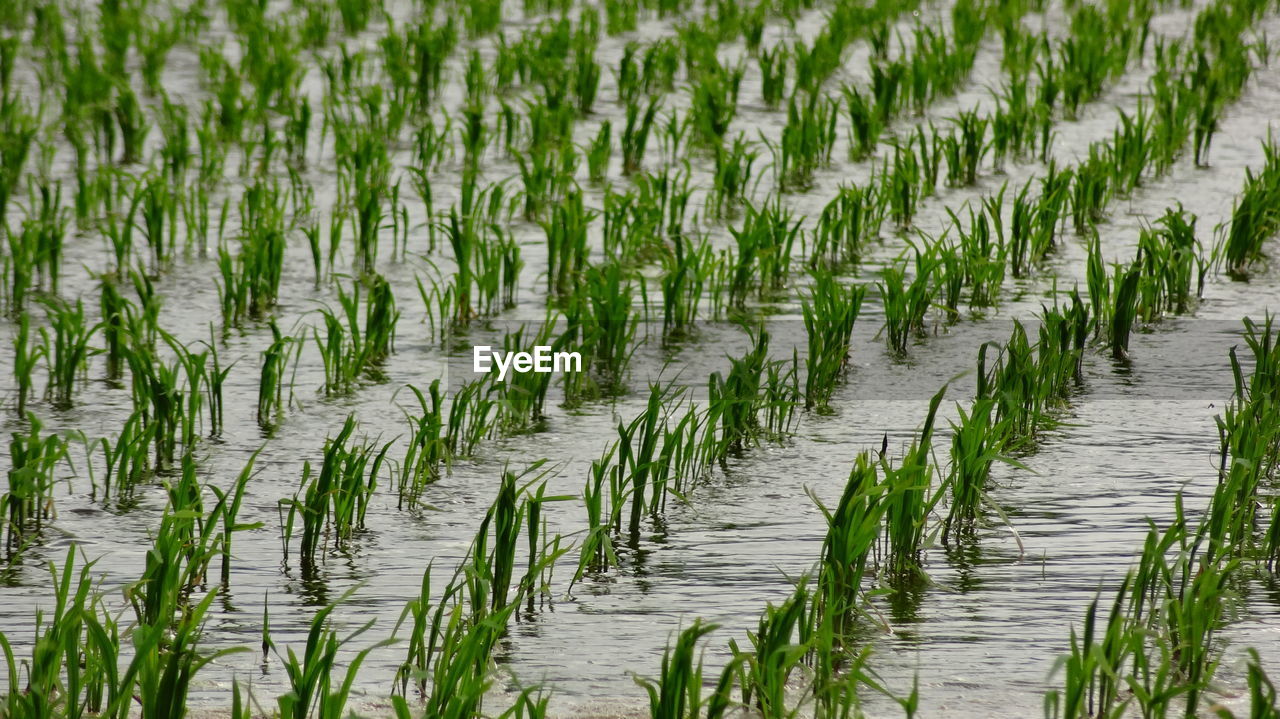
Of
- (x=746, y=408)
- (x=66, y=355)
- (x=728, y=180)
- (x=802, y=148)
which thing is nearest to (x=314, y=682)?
(x=746, y=408)

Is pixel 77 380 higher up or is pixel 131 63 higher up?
pixel 131 63

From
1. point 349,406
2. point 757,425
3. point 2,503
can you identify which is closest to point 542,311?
point 349,406

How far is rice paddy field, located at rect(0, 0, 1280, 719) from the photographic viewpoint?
202 cm

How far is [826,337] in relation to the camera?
3277 mm

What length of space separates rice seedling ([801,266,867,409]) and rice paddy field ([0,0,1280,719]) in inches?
0.5

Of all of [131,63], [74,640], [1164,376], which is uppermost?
[131,63]

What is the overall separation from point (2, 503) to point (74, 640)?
72cm

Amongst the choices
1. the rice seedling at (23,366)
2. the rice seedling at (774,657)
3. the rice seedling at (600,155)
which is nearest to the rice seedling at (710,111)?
the rice seedling at (600,155)

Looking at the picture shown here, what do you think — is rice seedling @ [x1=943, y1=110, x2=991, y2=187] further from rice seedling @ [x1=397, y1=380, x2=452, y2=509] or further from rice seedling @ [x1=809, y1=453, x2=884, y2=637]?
rice seedling @ [x1=809, y1=453, x2=884, y2=637]

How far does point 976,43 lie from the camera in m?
7.06

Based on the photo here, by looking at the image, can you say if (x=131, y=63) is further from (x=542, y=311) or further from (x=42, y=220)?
(x=542, y=311)

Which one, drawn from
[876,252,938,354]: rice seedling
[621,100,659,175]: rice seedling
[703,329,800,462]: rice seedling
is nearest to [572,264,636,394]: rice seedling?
[703,329,800,462]: rice seedling

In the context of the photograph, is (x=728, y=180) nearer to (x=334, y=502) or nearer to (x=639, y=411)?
(x=639, y=411)

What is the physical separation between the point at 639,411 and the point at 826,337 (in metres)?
0.46
